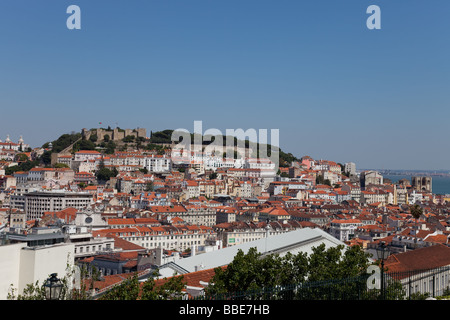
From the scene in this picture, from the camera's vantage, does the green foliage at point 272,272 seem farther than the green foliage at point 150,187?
No

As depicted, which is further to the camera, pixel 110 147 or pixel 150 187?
pixel 110 147

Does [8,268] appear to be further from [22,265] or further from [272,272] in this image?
Result: [272,272]

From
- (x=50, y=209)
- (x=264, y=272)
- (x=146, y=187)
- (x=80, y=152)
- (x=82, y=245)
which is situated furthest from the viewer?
(x=80, y=152)

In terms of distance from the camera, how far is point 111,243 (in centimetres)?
2406

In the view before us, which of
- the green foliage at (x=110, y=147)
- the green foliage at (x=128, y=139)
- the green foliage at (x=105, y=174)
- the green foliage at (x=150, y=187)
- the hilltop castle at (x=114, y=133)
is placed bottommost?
the green foliage at (x=150, y=187)

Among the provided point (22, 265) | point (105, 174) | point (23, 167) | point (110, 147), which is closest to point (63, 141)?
point (110, 147)

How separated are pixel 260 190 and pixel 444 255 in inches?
1968

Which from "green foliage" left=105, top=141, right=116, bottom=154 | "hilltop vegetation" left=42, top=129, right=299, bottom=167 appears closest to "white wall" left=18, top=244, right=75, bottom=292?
"hilltop vegetation" left=42, top=129, right=299, bottom=167

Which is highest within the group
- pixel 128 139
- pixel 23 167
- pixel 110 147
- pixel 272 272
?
pixel 128 139

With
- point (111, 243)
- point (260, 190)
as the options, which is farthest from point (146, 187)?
point (111, 243)

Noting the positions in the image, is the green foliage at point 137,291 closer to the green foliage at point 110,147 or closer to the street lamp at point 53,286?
the street lamp at point 53,286

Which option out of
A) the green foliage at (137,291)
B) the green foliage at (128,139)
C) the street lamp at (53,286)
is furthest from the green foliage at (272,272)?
the green foliage at (128,139)
